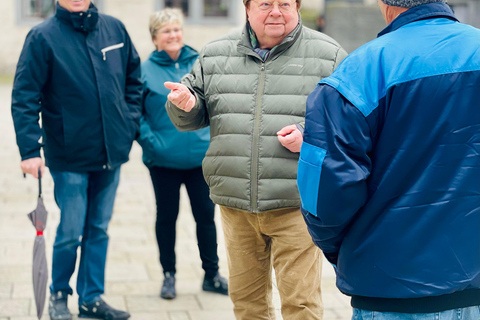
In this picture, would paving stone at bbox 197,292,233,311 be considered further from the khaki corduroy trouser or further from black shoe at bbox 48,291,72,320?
the khaki corduroy trouser

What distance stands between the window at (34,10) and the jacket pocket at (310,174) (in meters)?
16.0

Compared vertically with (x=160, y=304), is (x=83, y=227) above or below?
above

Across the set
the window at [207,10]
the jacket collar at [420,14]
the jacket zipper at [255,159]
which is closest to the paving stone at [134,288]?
the jacket zipper at [255,159]

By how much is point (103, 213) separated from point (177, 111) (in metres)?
1.25

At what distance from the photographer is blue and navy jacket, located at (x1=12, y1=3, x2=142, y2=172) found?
3924 millimetres

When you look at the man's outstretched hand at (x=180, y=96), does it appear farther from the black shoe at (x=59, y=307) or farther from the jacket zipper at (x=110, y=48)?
the black shoe at (x=59, y=307)

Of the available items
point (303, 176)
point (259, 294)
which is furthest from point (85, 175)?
point (303, 176)

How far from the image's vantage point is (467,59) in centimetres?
204

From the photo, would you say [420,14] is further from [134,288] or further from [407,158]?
[134,288]

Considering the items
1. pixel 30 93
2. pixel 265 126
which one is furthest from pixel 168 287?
pixel 265 126

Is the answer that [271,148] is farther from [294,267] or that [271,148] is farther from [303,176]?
[303,176]

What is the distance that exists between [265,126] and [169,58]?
1.68 meters

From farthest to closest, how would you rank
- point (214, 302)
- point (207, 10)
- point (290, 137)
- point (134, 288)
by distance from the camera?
point (207, 10) < point (134, 288) < point (214, 302) < point (290, 137)

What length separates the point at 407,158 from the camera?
6.76 ft
